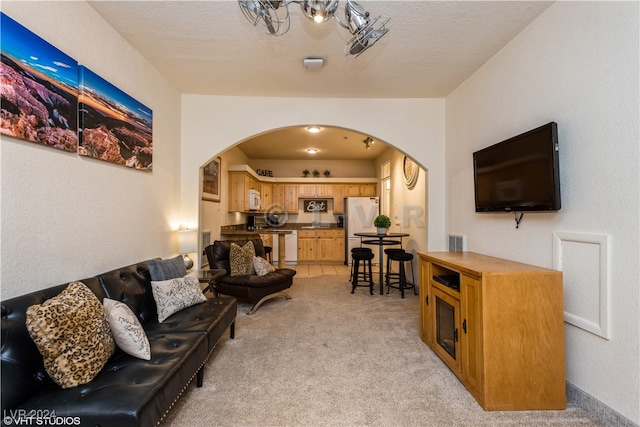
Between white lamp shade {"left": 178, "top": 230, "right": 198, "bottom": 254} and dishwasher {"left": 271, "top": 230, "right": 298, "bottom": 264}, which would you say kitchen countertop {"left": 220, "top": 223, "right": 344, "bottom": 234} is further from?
white lamp shade {"left": 178, "top": 230, "right": 198, "bottom": 254}

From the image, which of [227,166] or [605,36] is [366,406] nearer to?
[605,36]

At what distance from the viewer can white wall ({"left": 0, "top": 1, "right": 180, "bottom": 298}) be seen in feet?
4.95

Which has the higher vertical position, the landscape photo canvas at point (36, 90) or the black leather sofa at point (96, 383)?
the landscape photo canvas at point (36, 90)

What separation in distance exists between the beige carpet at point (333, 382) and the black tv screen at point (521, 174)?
1384mm

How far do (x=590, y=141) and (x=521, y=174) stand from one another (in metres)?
0.45

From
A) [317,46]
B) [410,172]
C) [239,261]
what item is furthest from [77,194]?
[410,172]

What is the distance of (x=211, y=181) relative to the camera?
180 inches

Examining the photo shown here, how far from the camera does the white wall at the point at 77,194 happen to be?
1.51 m

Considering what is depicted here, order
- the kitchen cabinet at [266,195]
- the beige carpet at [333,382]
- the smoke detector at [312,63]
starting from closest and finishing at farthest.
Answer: the beige carpet at [333,382] → the smoke detector at [312,63] → the kitchen cabinet at [266,195]

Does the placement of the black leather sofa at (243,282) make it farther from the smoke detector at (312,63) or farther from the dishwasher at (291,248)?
the dishwasher at (291,248)

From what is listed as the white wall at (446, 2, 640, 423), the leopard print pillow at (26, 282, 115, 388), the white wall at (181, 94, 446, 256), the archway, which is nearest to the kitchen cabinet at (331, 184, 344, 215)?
the archway

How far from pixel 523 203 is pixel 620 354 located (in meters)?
1.03

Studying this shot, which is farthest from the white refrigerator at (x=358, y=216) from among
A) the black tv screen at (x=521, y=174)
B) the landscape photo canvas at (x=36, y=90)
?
the landscape photo canvas at (x=36, y=90)

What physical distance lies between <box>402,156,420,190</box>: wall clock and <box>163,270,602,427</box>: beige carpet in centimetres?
232
